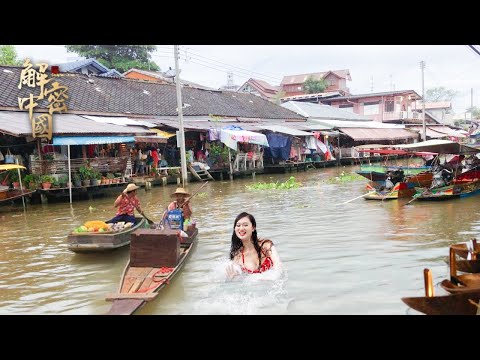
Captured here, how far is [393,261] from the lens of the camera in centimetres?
682

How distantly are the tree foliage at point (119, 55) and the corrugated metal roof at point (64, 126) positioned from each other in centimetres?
1956

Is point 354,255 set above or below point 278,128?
below

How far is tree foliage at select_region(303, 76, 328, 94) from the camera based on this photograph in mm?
46312

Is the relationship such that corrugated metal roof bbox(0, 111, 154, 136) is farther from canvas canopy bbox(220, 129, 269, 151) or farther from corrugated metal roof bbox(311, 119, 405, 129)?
corrugated metal roof bbox(311, 119, 405, 129)

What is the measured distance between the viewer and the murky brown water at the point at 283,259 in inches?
209

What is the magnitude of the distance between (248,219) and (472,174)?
10915mm

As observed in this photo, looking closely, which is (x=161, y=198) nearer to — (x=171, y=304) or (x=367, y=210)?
(x=367, y=210)

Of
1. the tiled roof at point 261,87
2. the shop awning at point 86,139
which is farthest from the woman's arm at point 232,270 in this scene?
the tiled roof at point 261,87

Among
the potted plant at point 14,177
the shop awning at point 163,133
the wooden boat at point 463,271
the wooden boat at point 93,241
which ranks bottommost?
the wooden boat at point 463,271

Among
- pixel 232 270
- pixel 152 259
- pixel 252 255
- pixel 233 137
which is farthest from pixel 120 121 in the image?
pixel 252 255

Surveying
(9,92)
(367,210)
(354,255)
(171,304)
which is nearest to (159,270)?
(171,304)

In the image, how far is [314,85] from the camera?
46.5 metres

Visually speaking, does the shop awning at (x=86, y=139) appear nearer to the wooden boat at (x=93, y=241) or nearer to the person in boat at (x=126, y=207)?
the person in boat at (x=126, y=207)

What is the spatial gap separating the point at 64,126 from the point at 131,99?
7344mm
